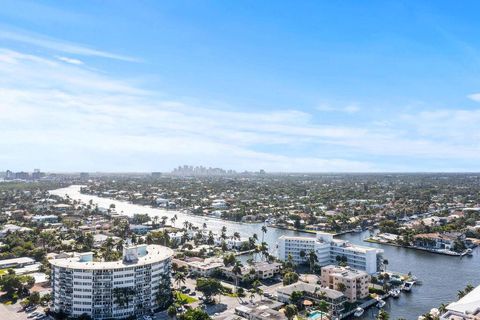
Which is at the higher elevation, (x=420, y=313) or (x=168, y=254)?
(x=168, y=254)

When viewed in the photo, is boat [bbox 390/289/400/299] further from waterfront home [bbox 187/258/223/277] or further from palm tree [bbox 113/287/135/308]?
palm tree [bbox 113/287/135/308]

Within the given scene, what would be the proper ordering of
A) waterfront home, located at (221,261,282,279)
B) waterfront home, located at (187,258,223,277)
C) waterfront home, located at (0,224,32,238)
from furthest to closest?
waterfront home, located at (0,224,32,238), waterfront home, located at (187,258,223,277), waterfront home, located at (221,261,282,279)

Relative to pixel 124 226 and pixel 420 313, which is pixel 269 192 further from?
pixel 420 313

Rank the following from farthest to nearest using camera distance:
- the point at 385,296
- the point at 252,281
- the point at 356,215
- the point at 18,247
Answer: the point at 356,215 → the point at 18,247 → the point at 252,281 → the point at 385,296

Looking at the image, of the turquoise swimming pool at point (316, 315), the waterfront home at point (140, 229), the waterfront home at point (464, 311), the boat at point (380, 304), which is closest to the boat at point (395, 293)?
the boat at point (380, 304)

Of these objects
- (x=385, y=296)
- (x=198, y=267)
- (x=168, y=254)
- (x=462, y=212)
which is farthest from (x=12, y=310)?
(x=462, y=212)

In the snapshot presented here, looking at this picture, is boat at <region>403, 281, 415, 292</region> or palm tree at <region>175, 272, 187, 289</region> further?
boat at <region>403, 281, 415, 292</region>

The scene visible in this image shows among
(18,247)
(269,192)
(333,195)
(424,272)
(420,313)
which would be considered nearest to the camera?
(420,313)

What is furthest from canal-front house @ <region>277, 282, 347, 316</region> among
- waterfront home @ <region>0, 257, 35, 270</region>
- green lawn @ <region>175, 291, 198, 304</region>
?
waterfront home @ <region>0, 257, 35, 270</region>
